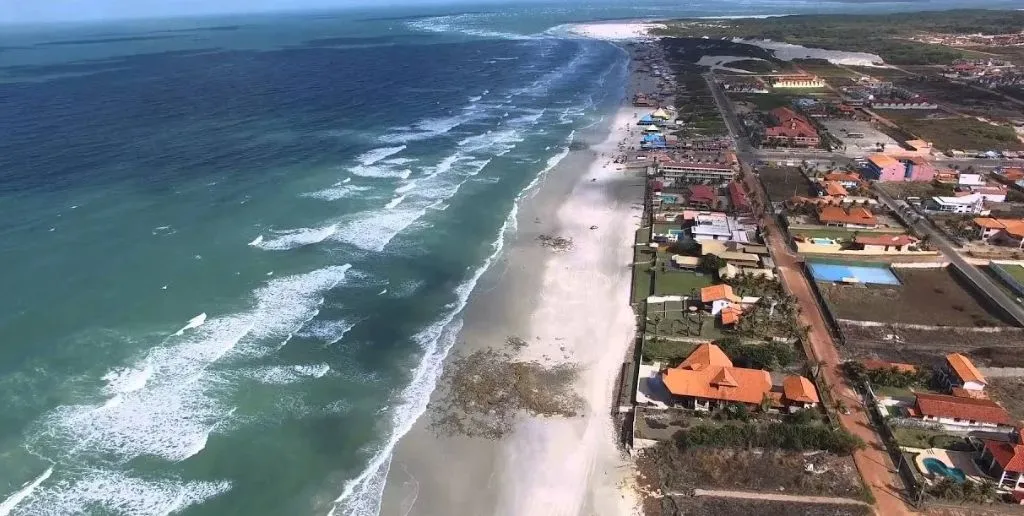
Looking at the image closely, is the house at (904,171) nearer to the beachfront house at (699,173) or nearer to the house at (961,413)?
the beachfront house at (699,173)

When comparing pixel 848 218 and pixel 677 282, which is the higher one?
pixel 848 218

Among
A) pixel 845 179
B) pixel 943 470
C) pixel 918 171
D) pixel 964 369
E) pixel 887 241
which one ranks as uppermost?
pixel 918 171

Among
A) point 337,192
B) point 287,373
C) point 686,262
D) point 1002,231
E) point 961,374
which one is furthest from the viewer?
point 337,192

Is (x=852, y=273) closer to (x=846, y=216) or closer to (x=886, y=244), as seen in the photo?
(x=886, y=244)

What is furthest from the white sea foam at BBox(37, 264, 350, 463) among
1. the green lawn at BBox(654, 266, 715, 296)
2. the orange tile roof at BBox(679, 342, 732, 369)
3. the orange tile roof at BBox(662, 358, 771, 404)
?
the green lawn at BBox(654, 266, 715, 296)

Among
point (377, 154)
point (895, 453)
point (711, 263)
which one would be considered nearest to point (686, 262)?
point (711, 263)

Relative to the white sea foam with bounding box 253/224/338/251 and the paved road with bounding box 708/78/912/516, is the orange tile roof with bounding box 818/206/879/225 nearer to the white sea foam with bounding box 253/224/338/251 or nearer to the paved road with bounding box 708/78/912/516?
the paved road with bounding box 708/78/912/516

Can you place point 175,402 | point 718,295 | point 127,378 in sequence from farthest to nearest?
point 718,295 → point 127,378 → point 175,402

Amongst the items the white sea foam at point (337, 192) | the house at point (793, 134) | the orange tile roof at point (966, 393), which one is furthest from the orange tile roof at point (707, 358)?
the house at point (793, 134)
